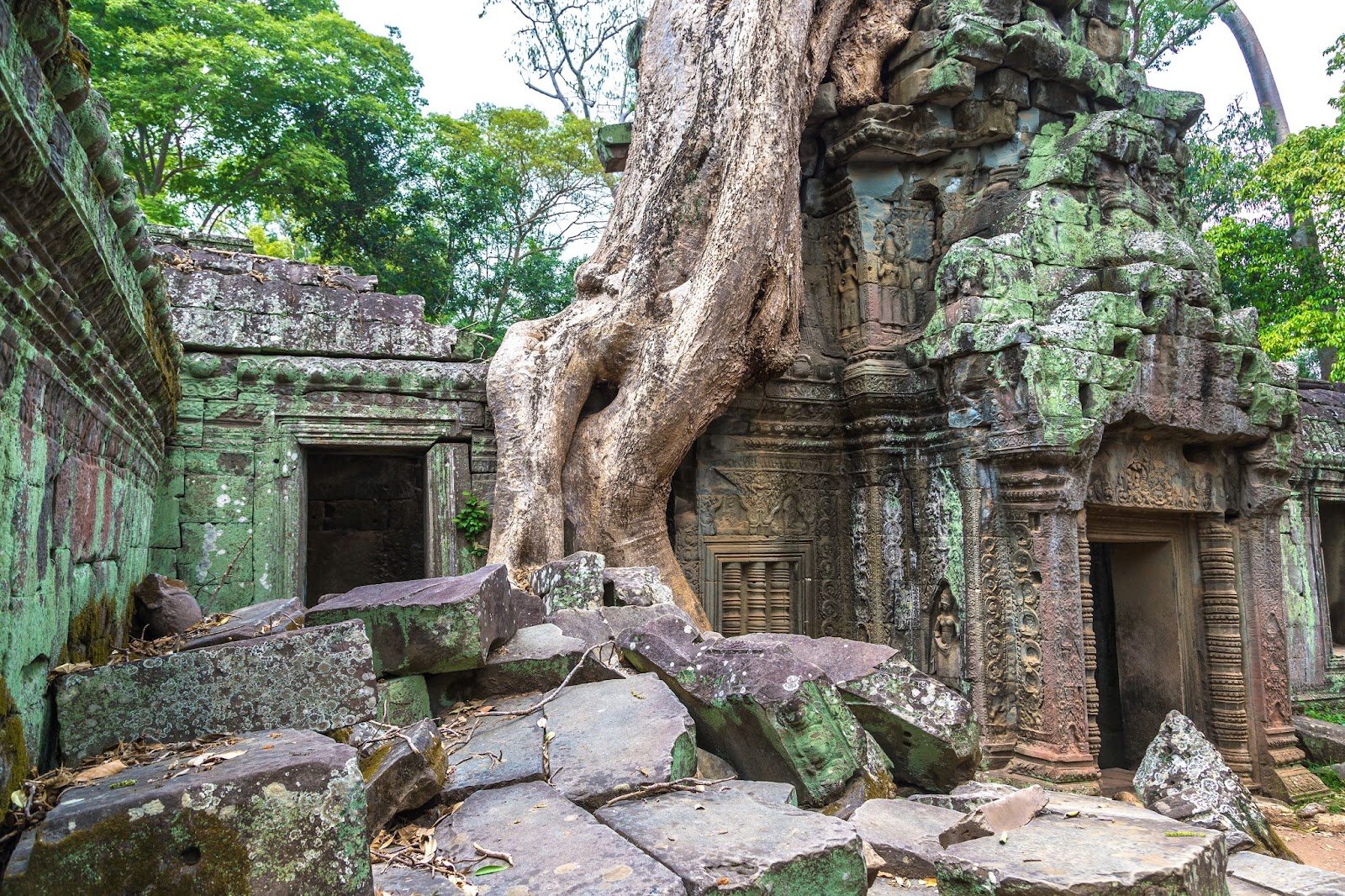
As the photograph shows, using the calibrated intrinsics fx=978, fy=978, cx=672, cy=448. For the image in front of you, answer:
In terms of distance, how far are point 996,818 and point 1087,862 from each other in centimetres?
36

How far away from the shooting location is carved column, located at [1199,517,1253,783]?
702cm

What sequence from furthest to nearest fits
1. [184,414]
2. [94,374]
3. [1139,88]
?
[1139,88] < [184,414] < [94,374]

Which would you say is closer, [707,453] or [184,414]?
[184,414]

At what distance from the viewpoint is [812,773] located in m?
3.00

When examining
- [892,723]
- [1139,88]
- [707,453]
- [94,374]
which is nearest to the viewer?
[94,374]

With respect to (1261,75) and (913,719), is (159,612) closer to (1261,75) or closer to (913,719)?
(913,719)

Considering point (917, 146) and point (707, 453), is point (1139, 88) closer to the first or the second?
point (917, 146)

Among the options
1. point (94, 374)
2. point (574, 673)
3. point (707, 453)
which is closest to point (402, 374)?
point (707, 453)

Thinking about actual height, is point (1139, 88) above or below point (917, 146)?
above

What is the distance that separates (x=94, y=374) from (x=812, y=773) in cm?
231

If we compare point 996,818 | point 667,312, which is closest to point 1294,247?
point 667,312

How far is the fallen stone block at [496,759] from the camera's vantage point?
2580 millimetres

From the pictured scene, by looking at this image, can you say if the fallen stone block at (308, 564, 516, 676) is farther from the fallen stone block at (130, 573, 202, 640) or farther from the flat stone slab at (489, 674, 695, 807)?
the fallen stone block at (130, 573, 202, 640)

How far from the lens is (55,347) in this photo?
6.80 ft
